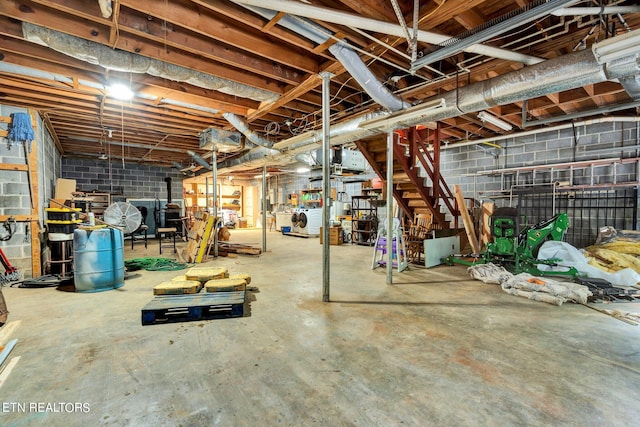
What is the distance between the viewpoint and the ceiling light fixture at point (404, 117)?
3.30m

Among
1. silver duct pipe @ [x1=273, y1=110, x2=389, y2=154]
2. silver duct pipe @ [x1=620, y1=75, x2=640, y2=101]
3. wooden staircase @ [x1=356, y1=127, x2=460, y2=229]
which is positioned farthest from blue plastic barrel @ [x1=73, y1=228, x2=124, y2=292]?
silver duct pipe @ [x1=620, y1=75, x2=640, y2=101]

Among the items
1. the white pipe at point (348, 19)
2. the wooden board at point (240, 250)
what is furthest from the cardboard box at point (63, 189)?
the white pipe at point (348, 19)

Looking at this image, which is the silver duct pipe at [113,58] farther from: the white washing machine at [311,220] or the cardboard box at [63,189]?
the white washing machine at [311,220]

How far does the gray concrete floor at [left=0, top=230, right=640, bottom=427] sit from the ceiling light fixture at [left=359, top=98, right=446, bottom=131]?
2.28m

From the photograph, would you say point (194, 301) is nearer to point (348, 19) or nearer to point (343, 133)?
point (348, 19)

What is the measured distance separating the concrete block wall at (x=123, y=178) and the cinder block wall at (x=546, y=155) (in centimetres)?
970

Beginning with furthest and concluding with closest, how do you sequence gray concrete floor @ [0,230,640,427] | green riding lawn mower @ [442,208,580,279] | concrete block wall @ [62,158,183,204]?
concrete block wall @ [62,158,183,204]
green riding lawn mower @ [442,208,580,279]
gray concrete floor @ [0,230,640,427]

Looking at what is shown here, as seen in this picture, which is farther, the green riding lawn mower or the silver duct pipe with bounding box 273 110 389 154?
the green riding lawn mower

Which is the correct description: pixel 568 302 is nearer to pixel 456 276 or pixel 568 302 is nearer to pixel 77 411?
pixel 456 276

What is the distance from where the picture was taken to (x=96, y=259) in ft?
12.5

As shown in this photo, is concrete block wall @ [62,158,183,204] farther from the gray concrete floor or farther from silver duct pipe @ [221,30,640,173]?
silver duct pipe @ [221,30,640,173]

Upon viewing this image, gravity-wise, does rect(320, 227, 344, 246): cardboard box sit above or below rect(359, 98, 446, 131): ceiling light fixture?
below

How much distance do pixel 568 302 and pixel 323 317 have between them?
9.88 ft

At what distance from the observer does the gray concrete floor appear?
159cm
